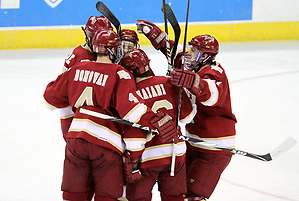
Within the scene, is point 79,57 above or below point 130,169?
above

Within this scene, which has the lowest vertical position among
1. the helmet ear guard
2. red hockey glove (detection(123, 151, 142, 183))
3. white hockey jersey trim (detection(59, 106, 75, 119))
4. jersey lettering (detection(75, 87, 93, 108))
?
red hockey glove (detection(123, 151, 142, 183))

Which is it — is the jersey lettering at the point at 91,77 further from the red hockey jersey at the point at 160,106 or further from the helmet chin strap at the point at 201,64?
the helmet chin strap at the point at 201,64

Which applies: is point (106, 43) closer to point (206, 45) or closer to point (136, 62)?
point (136, 62)

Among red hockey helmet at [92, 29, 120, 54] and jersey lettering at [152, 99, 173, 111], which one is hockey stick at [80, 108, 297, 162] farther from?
red hockey helmet at [92, 29, 120, 54]

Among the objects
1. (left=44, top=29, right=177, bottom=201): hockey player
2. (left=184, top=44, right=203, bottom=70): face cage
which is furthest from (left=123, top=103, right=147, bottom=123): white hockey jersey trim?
(left=184, top=44, right=203, bottom=70): face cage

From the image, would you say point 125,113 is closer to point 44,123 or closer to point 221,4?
point 44,123

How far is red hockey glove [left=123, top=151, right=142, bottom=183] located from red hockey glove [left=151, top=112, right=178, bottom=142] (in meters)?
0.19

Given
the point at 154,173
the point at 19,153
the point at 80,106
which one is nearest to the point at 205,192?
the point at 154,173

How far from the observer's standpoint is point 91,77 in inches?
109

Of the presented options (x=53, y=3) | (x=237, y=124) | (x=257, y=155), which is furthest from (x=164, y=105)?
(x=53, y=3)

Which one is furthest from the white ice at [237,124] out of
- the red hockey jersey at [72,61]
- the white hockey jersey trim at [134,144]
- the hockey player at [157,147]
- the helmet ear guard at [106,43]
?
the helmet ear guard at [106,43]

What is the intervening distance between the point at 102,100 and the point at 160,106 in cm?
30

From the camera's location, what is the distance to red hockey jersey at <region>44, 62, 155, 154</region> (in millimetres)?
2738

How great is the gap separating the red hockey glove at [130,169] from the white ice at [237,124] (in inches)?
40.3
